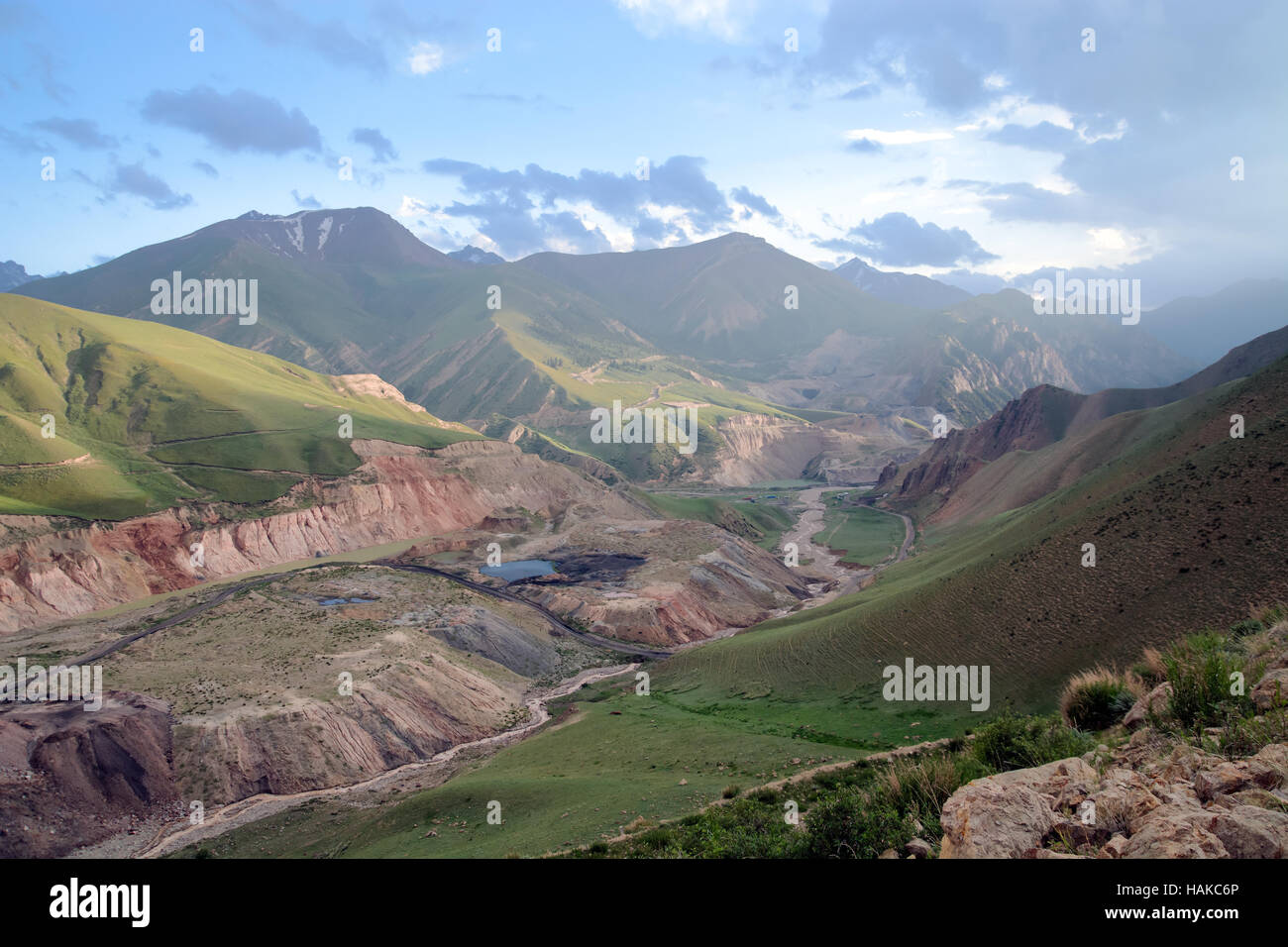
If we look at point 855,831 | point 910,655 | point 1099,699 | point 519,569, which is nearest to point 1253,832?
point 855,831

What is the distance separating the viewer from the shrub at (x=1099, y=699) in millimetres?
15938

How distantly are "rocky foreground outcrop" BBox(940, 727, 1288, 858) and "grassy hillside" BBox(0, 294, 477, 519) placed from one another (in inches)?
3424

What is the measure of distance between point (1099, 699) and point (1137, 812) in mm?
9504

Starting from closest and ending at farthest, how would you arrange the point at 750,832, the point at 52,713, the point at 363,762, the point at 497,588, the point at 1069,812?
the point at 1069,812
the point at 750,832
the point at 52,713
the point at 363,762
the point at 497,588

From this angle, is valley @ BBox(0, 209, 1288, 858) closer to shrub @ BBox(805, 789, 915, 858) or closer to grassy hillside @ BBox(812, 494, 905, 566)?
grassy hillside @ BBox(812, 494, 905, 566)

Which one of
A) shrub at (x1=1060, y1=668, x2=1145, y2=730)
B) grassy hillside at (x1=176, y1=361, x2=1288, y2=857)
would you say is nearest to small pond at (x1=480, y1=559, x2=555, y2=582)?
grassy hillside at (x1=176, y1=361, x2=1288, y2=857)

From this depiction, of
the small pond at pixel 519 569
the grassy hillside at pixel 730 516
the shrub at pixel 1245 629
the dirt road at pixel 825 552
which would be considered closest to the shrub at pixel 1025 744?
the shrub at pixel 1245 629

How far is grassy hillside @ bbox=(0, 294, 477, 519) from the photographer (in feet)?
257

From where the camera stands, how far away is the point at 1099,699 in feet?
54.0

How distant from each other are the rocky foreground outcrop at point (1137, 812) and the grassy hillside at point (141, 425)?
8697 centimetres
